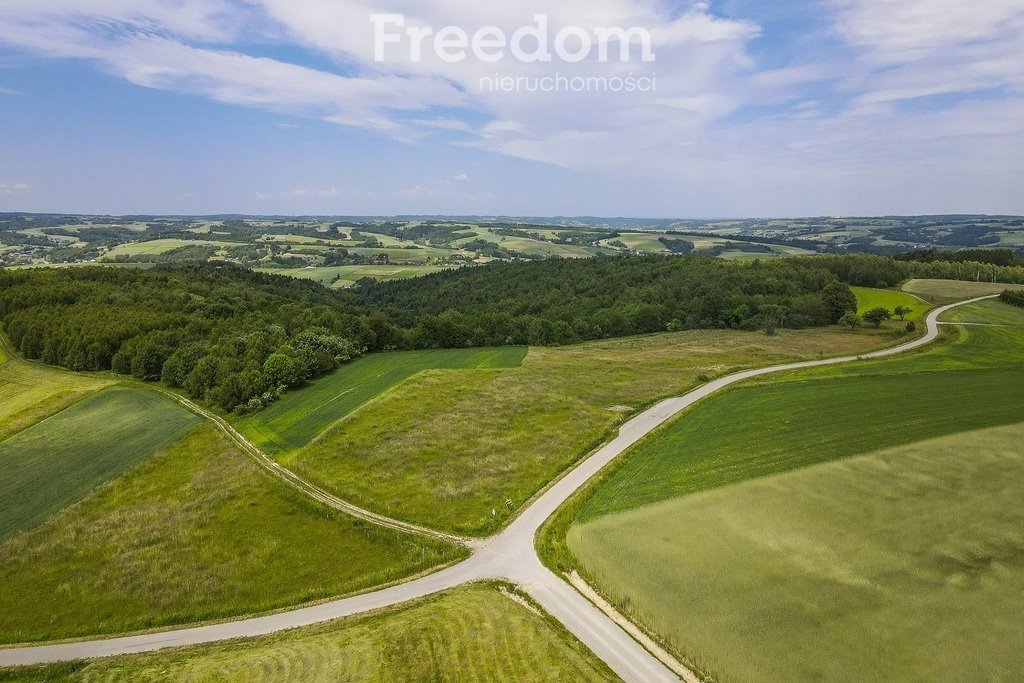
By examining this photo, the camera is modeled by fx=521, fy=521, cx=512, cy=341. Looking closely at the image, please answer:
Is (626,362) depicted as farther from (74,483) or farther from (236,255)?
(236,255)

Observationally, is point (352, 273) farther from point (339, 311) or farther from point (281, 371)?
point (281, 371)


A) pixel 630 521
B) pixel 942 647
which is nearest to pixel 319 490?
pixel 630 521

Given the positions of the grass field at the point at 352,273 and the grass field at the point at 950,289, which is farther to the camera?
the grass field at the point at 352,273

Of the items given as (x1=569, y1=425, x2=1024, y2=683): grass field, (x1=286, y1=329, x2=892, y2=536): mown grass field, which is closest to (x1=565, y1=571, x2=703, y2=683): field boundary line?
(x1=569, y1=425, x2=1024, y2=683): grass field

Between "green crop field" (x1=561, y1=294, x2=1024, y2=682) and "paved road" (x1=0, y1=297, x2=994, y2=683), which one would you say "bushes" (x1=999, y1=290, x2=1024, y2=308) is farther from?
"paved road" (x1=0, y1=297, x2=994, y2=683)

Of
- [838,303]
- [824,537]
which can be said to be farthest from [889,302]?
[824,537]

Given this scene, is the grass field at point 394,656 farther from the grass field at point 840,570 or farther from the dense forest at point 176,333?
the dense forest at point 176,333

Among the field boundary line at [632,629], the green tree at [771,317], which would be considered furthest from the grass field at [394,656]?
the green tree at [771,317]
